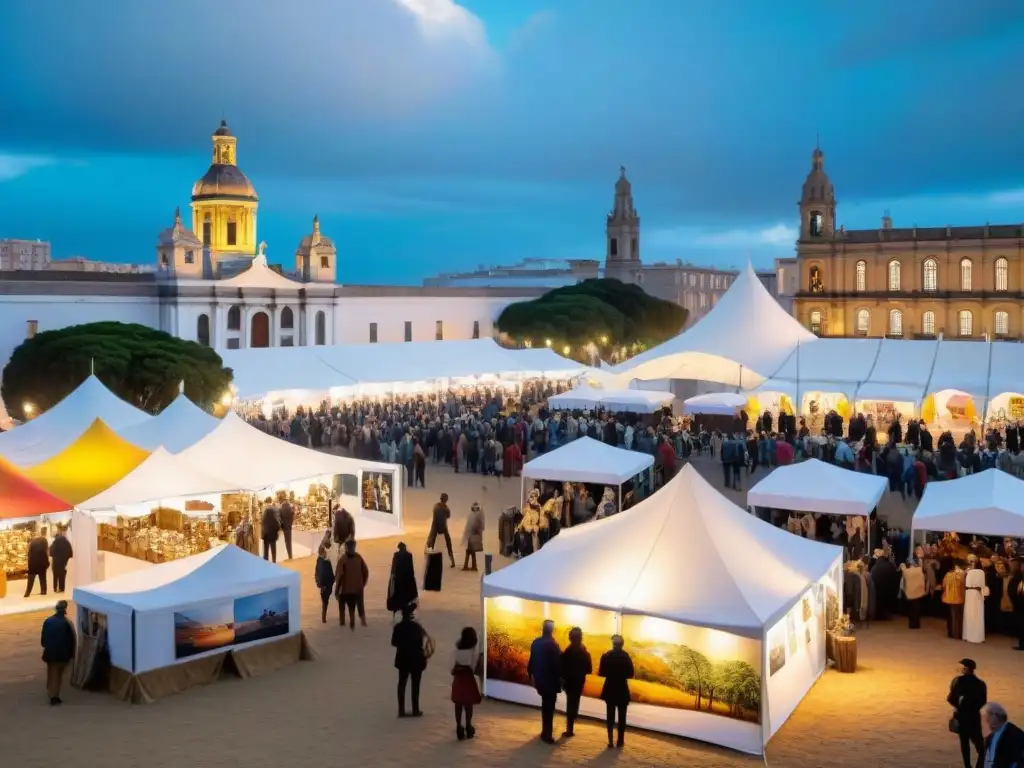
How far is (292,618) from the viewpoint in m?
9.59

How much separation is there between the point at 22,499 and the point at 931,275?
50.6m

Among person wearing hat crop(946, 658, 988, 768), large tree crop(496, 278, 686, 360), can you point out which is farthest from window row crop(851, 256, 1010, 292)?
person wearing hat crop(946, 658, 988, 768)

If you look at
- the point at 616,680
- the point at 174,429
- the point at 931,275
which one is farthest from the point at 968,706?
the point at 931,275

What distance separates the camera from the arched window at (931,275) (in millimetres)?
53812

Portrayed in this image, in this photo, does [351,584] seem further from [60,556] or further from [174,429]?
[174,429]

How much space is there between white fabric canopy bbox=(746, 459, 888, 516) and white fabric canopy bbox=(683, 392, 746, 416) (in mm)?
10299

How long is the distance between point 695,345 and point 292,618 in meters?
20.5

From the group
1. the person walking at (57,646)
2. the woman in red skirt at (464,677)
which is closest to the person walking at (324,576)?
the person walking at (57,646)

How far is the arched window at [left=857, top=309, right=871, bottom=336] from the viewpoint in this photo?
56.1 meters

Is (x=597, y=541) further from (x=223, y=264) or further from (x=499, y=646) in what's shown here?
(x=223, y=264)

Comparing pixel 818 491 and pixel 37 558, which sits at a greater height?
pixel 818 491

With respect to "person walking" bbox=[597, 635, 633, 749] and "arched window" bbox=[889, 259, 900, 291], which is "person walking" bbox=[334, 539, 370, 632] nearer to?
"person walking" bbox=[597, 635, 633, 749]

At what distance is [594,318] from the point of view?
53.3 m

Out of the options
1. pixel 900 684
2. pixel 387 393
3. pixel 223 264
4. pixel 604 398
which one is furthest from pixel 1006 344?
pixel 223 264
